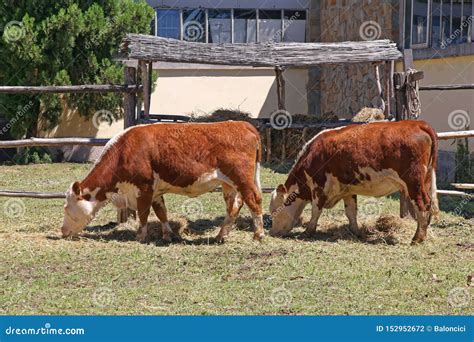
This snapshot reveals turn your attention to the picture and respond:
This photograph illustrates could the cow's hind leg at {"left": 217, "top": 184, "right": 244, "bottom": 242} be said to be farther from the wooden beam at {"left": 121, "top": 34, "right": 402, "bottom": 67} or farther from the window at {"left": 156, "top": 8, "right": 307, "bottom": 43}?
the window at {"left": 156, "top": 8, "right": 307, "bottom": 43}

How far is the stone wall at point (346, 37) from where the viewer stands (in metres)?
21.4

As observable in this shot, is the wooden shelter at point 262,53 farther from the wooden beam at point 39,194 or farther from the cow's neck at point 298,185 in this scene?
the cow's neck at point 298,185

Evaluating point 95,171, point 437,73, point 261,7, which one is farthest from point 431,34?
point 95,171

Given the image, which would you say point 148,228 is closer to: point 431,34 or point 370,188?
point 370,188

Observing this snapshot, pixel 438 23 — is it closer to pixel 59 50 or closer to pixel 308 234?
pixel 59 50

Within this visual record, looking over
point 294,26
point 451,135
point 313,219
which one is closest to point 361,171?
point 313,219

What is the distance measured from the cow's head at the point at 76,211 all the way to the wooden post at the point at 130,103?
5.45ft

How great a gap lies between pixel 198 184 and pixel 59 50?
10.9 m

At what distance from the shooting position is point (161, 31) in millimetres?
24469

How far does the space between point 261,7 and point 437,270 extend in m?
16.8

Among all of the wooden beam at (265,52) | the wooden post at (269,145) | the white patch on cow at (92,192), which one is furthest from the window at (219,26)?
the white patch on cow at (92,192)

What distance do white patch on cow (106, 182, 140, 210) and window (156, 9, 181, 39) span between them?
14.0 meters

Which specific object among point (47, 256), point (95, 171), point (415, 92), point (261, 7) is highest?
point (261, 7)

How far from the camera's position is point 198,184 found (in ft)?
35.4
